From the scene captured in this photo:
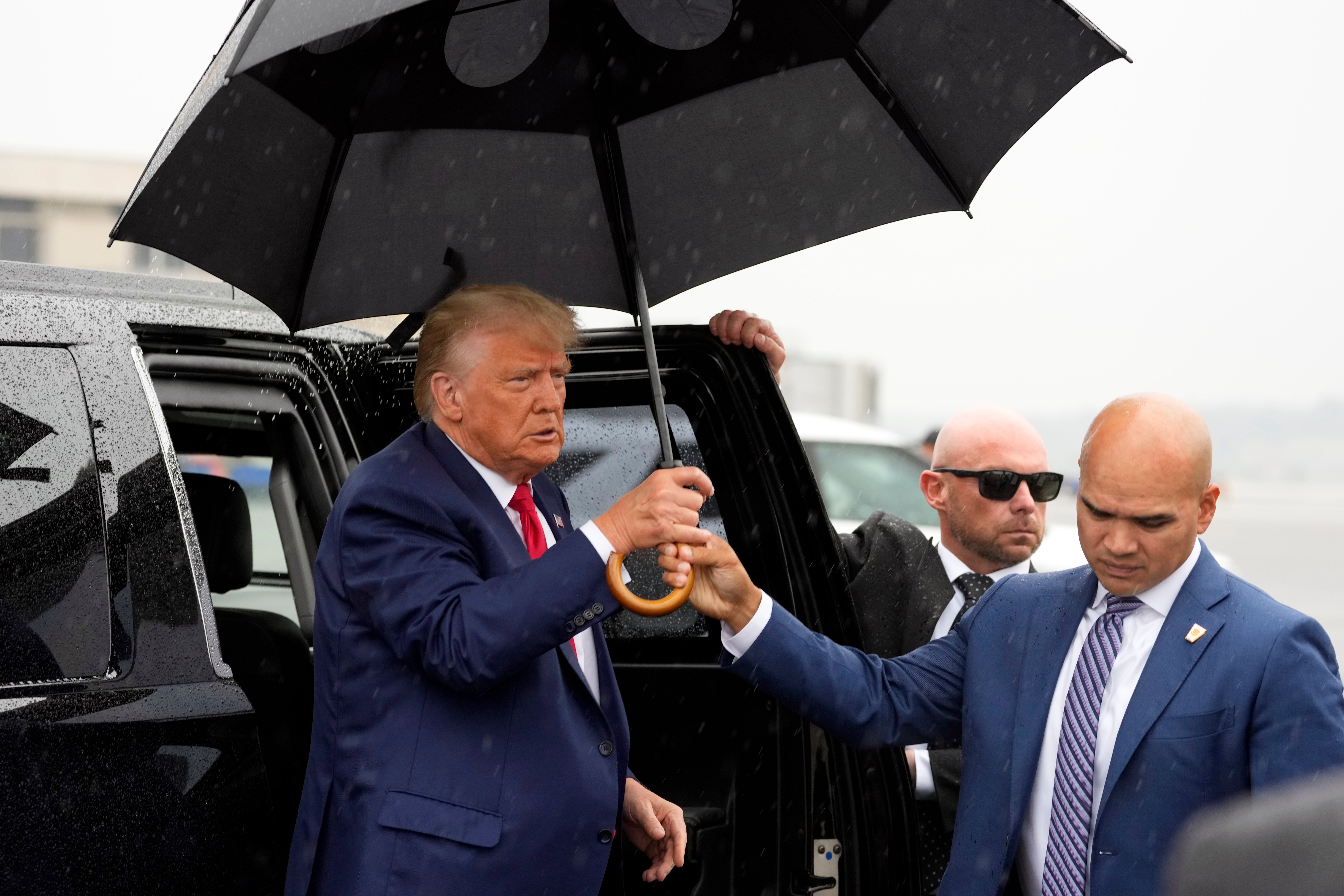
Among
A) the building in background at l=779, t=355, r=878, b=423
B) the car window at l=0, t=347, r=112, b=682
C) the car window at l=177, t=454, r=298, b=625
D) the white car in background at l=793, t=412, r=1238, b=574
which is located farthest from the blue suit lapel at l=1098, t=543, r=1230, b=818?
the building in background at l=779, t=355, r=878, b=423

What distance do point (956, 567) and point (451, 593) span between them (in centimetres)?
181

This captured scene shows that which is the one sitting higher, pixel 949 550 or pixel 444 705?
pixel 949 550

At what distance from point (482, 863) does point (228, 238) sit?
1.24 meters

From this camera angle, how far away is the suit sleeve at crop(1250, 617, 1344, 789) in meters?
1.99

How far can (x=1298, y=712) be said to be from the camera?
2.02 m

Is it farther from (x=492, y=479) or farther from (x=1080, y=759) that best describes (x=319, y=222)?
(x=1080, y=759)

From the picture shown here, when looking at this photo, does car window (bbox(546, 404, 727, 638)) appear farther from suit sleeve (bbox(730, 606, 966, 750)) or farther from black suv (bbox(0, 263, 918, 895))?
suit sleeve (bbox(730, 606, 966, 750))

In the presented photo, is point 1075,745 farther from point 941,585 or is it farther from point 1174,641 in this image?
point 941,585

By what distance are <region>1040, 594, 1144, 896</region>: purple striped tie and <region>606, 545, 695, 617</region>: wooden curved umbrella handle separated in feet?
2.24

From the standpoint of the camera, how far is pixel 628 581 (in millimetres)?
2250

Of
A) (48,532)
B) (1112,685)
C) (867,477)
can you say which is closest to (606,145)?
(48,532)

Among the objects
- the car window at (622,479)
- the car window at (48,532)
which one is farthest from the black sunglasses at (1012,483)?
the car window at (48,532)

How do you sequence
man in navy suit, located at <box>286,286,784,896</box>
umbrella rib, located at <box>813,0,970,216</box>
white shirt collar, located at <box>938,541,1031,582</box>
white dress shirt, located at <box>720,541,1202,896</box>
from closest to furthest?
man in navy suit, located at <box>286,286,784,896</box>, white dress shirt, located at <box>720,541,1202,896</box>, umbrella rib, located at <box>813,0,970,216</box>, white shirt collar, located at <box>938,541,1031,582</box>

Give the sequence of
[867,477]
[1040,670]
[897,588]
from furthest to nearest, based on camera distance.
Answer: [867,477]
[897,588]
[1040,670]
